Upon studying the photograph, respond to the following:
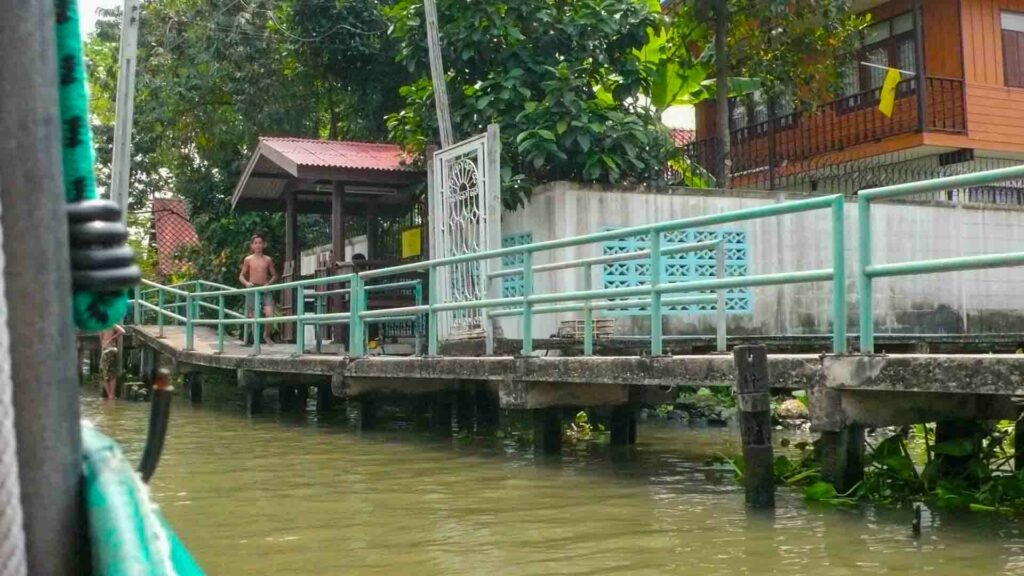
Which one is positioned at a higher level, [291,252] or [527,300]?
[291,252]

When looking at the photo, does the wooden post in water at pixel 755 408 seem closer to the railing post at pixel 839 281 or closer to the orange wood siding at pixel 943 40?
the railing post at pixel 839 281

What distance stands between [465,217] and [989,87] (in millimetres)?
8823

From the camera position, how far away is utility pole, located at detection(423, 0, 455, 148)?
12856 millimetres

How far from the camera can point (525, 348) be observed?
875cm

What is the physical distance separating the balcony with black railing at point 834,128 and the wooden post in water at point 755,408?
9.29 meters

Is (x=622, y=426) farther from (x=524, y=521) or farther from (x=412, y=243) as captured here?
(x=412, y=243)

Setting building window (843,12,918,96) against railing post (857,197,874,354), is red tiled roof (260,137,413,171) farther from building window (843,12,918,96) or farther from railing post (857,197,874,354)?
railing post (857,197,874,354)

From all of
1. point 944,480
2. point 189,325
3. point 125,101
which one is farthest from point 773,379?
point 189,325

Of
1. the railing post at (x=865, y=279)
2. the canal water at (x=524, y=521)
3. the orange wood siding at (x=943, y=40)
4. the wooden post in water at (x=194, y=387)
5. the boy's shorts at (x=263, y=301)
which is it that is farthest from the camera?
the orange wood siding at (x=943, y=40)

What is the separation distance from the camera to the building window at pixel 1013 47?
17078 millimetres

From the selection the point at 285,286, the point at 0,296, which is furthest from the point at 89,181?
the point at 285,286

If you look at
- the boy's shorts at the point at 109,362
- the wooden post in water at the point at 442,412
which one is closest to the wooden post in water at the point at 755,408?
the wooden post in water at the point at 442,412

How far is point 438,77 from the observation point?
12875 mm

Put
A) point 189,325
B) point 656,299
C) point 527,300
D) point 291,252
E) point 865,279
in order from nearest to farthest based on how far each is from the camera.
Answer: point 865,279 → point 656,299 → point 527,300 → point 189,325 → point 291,252
